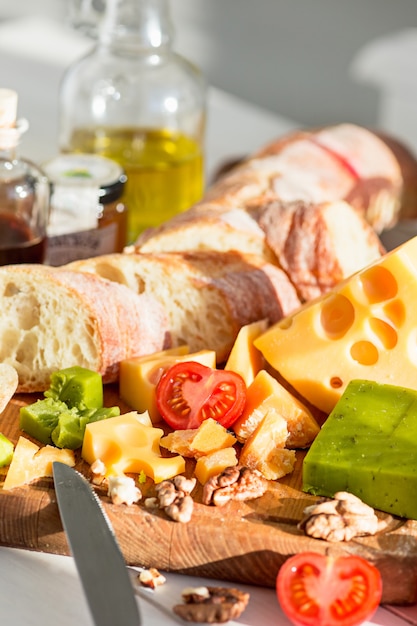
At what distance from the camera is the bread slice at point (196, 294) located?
6.20 feet

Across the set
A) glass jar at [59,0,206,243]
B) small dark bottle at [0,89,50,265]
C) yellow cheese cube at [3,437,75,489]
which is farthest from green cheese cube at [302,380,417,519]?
glass jar at [59,0,206,243]

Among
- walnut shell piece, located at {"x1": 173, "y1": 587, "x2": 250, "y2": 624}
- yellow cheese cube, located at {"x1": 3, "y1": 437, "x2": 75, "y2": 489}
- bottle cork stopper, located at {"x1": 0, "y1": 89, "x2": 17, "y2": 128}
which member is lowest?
walnut shell piece, located at {"x1": 173, "y1": 587, "x2": 250, "y2": 624}

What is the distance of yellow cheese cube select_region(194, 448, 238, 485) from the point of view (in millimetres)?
1501

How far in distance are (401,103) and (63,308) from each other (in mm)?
2316

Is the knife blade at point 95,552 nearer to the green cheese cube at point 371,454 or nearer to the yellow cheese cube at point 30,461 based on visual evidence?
the yellow cheese cube at point 30,461

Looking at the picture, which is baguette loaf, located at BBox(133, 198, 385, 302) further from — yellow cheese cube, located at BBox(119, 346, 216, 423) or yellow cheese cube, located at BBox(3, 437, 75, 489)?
yellow cheese cube, located at BBox(3, 437, 75, 489)

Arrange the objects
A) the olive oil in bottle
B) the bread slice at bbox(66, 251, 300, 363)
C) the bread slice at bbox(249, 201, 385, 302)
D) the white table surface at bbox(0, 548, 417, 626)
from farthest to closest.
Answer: the olive oil in bottle < the bread slice at bbox(249, 201, 385, 302) < the bread slice at bbox(66, 251, 300, 363) < the white table surface at bbox(0, 548, 417, 626)

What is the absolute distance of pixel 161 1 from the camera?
2457mm

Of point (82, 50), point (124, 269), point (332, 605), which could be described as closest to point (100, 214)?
point (124, 269)

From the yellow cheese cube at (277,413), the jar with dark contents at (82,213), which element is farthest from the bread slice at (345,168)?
the yellow cheese cube at (277,413)

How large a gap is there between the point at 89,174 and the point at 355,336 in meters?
0.75

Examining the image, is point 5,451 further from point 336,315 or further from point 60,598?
point 336,315

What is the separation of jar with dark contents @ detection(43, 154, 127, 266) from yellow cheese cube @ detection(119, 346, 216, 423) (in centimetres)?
43

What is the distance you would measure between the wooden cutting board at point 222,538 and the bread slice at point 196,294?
461 millimetres
